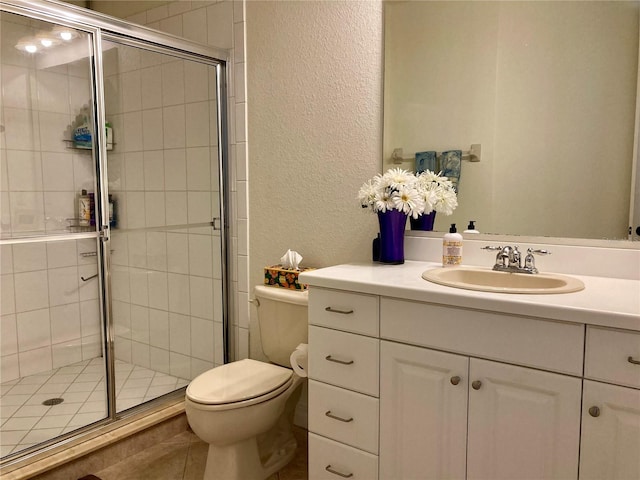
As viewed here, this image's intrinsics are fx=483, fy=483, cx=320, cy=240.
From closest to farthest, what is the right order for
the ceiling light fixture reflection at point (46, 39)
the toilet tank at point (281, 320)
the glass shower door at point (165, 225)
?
the toilet tank at point (281, 320), the ceiling light fixture reflection at point (46, 39), the glass shower door at point (165, 225)

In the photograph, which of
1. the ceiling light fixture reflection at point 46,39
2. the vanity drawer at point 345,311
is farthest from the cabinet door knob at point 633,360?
the ceiling light fixture reflection at point 46,39

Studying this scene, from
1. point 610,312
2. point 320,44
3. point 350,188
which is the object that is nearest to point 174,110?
point 320,44

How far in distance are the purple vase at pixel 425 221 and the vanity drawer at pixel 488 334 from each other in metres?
0.53

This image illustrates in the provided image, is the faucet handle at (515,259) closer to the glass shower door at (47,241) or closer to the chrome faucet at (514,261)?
the chrome faucet at (514,261)

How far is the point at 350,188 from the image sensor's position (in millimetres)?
2055

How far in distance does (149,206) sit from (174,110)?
0.51 meters

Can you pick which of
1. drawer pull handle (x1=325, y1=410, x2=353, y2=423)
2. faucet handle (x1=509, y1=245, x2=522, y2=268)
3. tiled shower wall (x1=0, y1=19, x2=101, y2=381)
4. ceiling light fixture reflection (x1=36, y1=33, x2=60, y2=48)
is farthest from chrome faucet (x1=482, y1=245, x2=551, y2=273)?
ceiling light fixture reflection (x1=36, y1=33, x2=60, y2=48)

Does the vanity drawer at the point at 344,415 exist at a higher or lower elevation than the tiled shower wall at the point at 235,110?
lower

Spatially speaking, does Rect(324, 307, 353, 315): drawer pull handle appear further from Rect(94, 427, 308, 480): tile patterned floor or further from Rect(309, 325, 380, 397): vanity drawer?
Rect(94, 427, 308, 480): tile patterned floor

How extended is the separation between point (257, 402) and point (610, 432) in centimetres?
110

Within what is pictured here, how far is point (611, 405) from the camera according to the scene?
113 cm

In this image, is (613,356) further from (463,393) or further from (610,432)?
(463,393)

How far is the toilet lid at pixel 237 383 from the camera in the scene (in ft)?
5.64

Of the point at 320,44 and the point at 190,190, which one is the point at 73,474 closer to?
the point at 190,190
